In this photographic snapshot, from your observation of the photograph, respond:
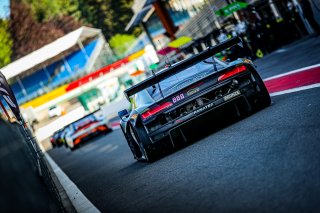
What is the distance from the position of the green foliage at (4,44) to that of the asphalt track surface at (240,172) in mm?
65888

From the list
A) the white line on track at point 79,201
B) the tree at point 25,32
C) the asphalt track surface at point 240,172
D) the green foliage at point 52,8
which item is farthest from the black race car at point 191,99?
the green foliage at point 52,8

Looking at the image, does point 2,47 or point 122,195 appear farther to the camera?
point 2,47

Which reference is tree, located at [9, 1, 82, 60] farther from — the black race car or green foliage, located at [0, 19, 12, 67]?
the black race car

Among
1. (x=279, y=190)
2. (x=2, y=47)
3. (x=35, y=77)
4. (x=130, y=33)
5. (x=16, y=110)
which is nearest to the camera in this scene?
(x=279, y=190)

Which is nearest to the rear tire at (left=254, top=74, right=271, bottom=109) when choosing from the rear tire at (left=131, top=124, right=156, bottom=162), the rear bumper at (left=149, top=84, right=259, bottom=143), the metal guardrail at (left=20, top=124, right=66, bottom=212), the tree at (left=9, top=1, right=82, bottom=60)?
the rear bumper at (left=149, top=84, right=259, bottom=143)

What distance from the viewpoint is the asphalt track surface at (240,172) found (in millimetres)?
4141

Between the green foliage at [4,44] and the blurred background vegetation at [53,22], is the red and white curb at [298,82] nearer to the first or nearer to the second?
the blurred background vegetation at [53,22]

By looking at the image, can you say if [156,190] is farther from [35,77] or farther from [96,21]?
[96,21]

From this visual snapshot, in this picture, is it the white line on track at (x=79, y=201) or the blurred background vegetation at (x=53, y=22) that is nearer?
the white line on track at (x=79, y=201)

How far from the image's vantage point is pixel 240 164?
5559 millimetres

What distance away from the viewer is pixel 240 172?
521 centimetres

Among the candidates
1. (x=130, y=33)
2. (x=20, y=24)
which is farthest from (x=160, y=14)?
(x=130, y=33)

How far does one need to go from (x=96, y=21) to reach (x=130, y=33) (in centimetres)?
717

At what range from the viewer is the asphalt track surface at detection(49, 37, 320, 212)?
13.6ft
